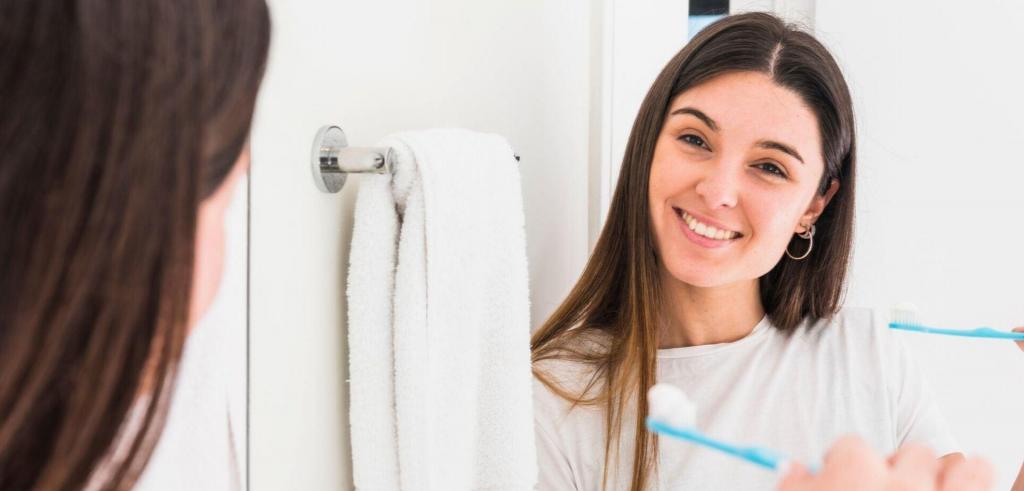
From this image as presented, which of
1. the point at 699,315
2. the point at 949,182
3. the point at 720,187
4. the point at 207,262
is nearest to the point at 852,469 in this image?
the point at 207,262

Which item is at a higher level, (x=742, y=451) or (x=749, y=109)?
(x=749, y=109)

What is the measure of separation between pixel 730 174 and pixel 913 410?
492 mm

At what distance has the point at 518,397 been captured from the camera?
747 mm

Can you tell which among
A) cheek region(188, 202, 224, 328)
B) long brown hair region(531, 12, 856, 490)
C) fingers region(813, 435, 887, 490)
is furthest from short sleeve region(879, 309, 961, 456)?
cheek region(188, 202, 224, 328)

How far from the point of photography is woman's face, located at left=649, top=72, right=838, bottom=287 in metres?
1.05

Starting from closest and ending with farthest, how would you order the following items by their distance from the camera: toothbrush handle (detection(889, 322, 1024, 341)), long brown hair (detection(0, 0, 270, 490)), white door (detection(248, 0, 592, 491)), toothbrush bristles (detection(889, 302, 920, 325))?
long brown hair (detection(0, 0, 270, 490)) < white door (detection(248, 0, 592, 491)) < toothbrush handle (detection(889, 322, 1024, 341)) < toothbrush bristles (detection(889, 302, 920, 325))

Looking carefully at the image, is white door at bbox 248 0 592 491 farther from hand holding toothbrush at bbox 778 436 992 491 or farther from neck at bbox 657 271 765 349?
neck at bbox 657 271 765 349

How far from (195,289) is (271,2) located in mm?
187

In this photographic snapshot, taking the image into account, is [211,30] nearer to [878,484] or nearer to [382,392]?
[382,392]

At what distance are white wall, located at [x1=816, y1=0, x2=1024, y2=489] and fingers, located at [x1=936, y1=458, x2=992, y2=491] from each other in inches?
44.9

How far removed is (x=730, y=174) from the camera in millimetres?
1034

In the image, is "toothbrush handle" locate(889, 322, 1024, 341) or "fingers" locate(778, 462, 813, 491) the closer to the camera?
"fingers" locate(778, 462, 813, 491)

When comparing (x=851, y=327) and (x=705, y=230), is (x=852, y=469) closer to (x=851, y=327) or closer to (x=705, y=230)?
(x=705, y=230)

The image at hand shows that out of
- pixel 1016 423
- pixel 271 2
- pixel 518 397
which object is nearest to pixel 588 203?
pixel 518 397
